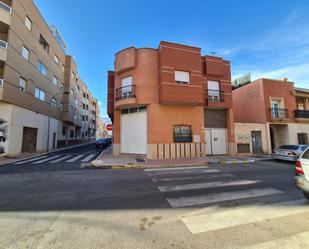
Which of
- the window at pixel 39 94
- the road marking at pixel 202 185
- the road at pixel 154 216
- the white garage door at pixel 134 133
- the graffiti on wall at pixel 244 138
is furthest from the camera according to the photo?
the window at pixel 39 94

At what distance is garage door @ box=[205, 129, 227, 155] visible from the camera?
51.9ft

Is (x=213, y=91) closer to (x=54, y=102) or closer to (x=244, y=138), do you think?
(x=244, y=138)

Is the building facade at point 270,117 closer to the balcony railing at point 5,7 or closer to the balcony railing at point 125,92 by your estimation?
the balcony railing at point 125,92

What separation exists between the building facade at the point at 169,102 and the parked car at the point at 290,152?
154 inches

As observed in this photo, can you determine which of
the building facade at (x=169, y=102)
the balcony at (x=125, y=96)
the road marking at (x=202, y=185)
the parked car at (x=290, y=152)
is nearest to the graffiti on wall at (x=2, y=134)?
the building facade at (x=169, y=102)

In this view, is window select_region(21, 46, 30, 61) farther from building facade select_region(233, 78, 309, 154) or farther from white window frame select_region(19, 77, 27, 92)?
building facade select_region(233, 78, 309, 154)

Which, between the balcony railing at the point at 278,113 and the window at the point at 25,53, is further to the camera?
the balcony railing at the point at 278,113

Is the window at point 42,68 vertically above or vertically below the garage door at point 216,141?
above

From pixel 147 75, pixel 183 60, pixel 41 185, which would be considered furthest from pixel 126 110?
pixel 41 185

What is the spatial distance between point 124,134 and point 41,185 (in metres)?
9.60

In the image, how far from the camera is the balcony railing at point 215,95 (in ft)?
51.4

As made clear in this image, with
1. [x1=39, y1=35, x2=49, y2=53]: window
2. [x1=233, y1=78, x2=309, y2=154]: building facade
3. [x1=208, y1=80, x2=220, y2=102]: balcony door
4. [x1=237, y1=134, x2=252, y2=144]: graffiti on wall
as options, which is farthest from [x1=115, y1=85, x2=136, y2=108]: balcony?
[x1=39, y1=35, x2=49, y2=53]: window

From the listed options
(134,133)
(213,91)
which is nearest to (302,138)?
(213,91)

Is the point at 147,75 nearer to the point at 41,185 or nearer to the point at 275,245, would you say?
the point at 41,185
